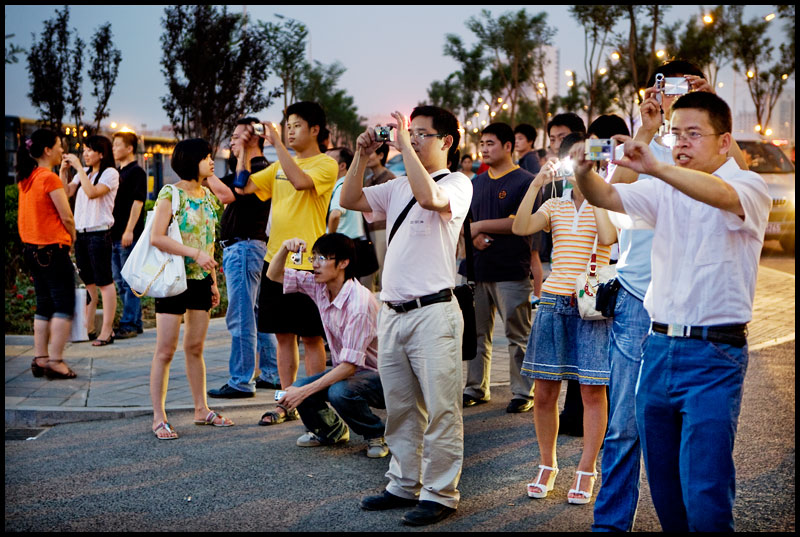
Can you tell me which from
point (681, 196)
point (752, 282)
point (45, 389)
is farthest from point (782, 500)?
point (45, 389)

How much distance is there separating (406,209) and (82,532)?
7.27 feet

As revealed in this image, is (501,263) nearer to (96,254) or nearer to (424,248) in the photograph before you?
(424,248)

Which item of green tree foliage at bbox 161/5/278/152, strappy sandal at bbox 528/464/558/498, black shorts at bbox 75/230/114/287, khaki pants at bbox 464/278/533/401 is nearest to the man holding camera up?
khaki pants at bbox 464/278/533/401

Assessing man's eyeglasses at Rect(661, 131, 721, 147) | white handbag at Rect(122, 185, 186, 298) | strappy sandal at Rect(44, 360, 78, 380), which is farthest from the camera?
strappy sandal at Rect(44, 360, 78, 380)

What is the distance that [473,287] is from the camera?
4957 millimetres

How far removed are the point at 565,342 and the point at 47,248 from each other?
16.1 ft

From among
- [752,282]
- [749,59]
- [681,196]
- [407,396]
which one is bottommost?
[407,396]

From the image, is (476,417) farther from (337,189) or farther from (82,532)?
(82,532)

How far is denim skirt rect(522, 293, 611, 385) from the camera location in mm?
4832

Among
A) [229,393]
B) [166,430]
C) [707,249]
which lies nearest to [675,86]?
[707,249]

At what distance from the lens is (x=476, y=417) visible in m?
6.55

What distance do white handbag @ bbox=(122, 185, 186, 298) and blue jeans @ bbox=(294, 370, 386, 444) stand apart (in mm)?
1139

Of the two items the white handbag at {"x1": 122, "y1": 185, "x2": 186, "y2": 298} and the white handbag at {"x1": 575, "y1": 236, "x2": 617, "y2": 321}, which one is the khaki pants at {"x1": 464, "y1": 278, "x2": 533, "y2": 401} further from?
the white handbag at {"x1": 122, "y1": 185, "x2": 186, "y2": 298}

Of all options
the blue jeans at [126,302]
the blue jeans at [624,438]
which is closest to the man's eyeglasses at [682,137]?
the blue jeans at [624,438]
